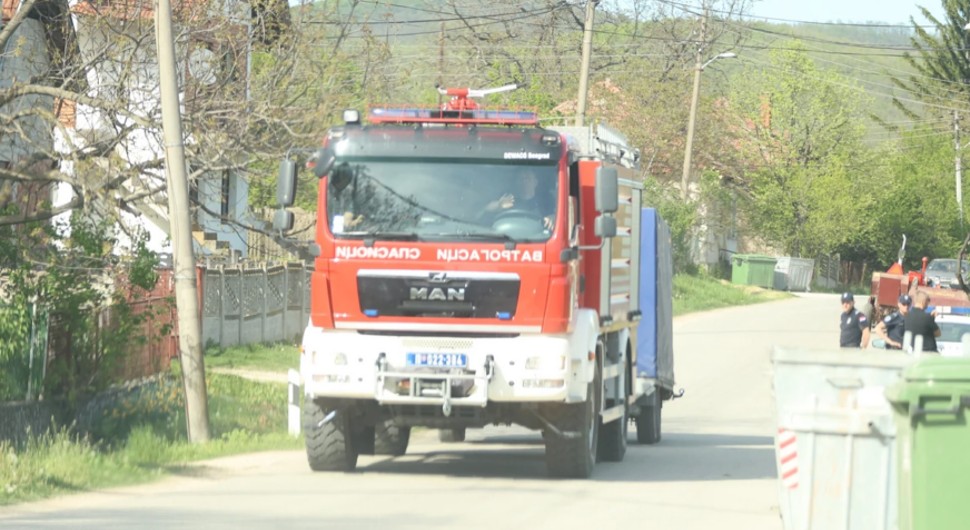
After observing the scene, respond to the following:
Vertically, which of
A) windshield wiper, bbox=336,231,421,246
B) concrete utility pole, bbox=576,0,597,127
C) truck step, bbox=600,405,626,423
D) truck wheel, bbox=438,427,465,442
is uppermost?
concrete utility pole, bbox=576,0,597,127

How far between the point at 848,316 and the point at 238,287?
10.9m

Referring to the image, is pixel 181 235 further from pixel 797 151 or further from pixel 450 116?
pixel 797 151

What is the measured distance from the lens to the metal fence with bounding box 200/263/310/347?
2639 cm

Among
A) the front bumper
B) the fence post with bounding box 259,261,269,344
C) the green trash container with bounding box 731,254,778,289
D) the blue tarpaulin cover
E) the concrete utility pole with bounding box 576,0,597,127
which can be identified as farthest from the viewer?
the green trash container with bounding box 731,254,778,289

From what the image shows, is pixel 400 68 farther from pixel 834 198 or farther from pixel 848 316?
pixel 834 198

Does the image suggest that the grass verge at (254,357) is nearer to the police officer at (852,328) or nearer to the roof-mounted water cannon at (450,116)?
the police officer at (852,328)

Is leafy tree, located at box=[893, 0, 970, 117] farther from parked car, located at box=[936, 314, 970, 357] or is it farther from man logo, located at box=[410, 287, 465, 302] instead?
man logo, located at box=[410, 287, 465, 302]

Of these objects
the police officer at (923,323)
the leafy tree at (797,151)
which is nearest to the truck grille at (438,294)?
the police officer at (923,323)

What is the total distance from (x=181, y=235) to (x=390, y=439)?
2839 millimetres

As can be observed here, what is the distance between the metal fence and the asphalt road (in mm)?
8817

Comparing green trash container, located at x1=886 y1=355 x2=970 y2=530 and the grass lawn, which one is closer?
green trash container, located at x1=886 y1=355 x2=970 y2=530

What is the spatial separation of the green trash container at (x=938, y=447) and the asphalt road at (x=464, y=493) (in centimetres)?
154

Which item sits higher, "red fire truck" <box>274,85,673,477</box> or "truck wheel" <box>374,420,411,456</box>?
"red fire truck" <box>274,85,673,477</box>

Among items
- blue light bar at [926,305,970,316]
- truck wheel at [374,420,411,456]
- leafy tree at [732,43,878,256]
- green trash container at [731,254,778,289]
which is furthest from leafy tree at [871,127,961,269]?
truck wheel at [374,420,411,456]
